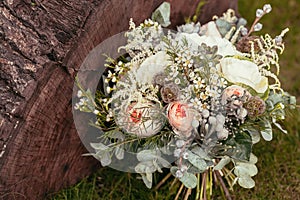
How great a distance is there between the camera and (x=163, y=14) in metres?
1.93

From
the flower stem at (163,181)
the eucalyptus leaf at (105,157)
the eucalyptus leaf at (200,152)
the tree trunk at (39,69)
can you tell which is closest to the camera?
the tree trunk at (39,69)

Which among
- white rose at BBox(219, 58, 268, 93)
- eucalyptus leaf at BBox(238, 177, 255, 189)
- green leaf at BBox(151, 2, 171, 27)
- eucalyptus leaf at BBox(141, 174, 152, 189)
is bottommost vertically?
eucalyptus leaf at BBox(238, 177, 255, 189)

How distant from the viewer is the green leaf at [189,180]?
69.1 inches

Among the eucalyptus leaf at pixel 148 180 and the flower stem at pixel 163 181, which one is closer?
the eucalyptus leaf at pixel 148 180

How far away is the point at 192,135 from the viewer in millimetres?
1763

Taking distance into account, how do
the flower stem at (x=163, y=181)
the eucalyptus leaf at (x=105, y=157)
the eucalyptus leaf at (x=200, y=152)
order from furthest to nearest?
the flower stem at (x=163, y=181), the eucalyptus leaf at (x=105, y=157), the eucalyptus leaf at (x=200, y=152)

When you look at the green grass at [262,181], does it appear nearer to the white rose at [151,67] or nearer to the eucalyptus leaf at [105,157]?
the eucalyptus leaf at [105,157]

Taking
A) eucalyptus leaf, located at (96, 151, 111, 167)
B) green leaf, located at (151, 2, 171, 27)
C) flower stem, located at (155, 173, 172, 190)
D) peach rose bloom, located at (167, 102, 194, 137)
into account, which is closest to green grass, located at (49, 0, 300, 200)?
flower stem, located at (155, 173, 172, 190)

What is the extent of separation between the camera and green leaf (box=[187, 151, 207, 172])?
5.67 feet

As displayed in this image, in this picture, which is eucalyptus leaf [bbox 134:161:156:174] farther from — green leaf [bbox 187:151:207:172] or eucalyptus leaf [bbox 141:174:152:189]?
green leaf [bbox 187:151:207:172]

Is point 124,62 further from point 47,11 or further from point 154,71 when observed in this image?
point 47,11

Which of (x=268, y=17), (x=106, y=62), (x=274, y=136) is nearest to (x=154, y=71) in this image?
(x=106, y=62)

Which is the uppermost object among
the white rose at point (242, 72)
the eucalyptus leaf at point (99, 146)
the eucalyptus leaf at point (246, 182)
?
the white rose at point (242, 72)

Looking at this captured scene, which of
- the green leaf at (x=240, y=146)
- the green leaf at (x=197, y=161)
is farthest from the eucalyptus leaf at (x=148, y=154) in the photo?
the green leaf at (x=240, y=146)
